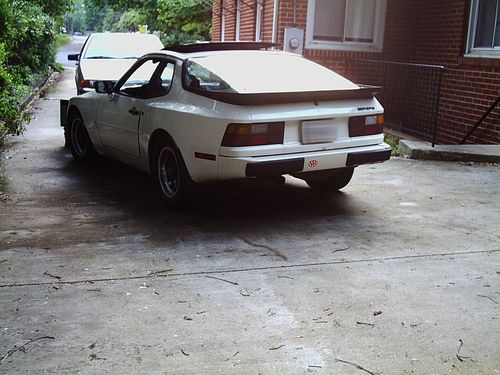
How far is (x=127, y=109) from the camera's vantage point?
6.67m

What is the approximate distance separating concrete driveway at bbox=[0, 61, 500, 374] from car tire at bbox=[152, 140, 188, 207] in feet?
0.51

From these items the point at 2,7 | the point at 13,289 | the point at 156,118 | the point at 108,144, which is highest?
the point at 2,7

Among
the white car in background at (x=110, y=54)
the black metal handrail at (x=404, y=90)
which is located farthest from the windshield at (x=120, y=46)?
the black metal handrail at (x=404, y=90)

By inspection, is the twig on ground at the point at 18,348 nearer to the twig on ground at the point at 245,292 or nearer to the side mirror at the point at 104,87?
the twig on ground at the point at 245,292

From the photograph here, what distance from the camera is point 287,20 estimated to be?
12.0m

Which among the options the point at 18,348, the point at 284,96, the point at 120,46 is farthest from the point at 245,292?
the point at 120,46

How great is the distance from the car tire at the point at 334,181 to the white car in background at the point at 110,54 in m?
6.35

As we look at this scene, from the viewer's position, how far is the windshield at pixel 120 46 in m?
13.0

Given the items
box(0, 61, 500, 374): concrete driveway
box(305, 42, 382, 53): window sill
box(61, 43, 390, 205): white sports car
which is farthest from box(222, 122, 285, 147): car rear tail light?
box(305, 42, 382, 53): window sill

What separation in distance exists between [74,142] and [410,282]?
556cm

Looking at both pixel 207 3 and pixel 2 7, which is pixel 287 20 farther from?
pixel 207 3

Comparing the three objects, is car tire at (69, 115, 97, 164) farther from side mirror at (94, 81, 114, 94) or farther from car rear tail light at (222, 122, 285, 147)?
car rear tail light at (222, 122, 285, 147)

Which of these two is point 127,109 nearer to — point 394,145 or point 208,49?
point 208,49

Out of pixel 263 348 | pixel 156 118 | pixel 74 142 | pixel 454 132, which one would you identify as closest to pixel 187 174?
pixel 156 118
